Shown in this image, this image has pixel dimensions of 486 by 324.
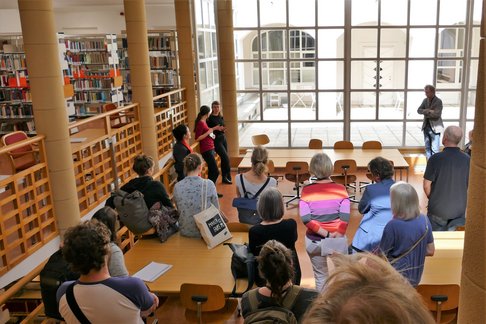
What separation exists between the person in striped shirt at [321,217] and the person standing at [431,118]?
19.2 feet

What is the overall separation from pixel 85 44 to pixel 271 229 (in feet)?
40.2

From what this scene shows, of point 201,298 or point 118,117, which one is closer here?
point 201,298

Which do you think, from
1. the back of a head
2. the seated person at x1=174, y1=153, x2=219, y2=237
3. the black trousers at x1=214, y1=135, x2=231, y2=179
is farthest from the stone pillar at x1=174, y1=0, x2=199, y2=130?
the seated person at x1=174, y1=153, x2=219, y2=237

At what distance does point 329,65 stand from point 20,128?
8.90m

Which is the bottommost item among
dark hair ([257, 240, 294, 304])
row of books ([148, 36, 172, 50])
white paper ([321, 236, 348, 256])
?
white paper ([321, 236, 348, 256])

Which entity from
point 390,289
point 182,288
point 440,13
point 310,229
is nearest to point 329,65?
point 440,13

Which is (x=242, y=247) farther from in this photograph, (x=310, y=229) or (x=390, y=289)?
(x=390, y=289)

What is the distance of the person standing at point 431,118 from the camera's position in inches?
375

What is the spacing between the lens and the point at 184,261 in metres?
4.44

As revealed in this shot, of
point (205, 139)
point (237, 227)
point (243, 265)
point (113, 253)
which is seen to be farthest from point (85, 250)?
point (205, 139)

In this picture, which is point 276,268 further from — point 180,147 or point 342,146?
point 342,146

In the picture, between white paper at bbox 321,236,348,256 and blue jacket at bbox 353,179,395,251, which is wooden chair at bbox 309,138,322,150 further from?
white paper at bbox 321,236,348,256

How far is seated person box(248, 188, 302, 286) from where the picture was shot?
3.88 m

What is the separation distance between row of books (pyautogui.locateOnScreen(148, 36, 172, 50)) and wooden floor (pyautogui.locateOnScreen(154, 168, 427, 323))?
404 cm
